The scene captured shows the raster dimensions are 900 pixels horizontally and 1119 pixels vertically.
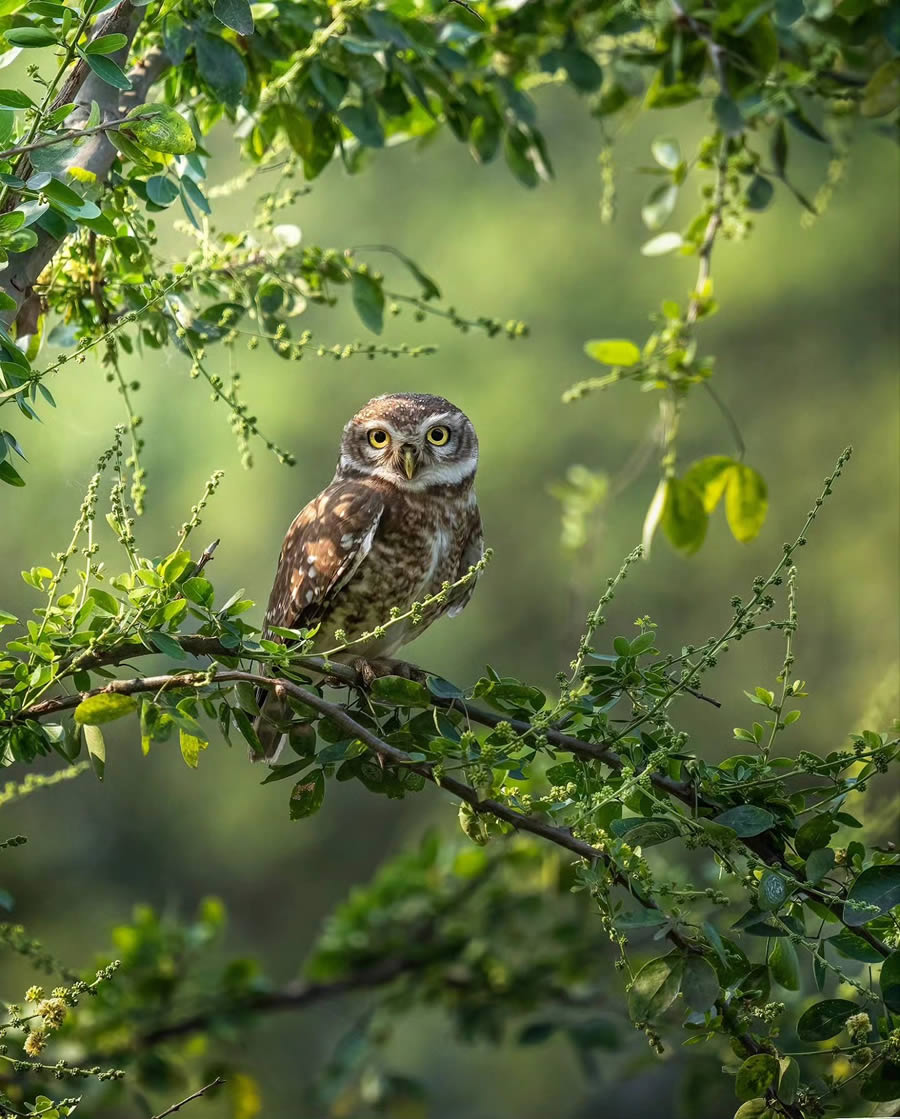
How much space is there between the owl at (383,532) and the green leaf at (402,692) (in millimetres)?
815

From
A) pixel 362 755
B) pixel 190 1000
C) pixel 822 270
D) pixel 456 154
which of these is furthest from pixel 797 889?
pixel 456 154

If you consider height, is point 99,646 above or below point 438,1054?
above

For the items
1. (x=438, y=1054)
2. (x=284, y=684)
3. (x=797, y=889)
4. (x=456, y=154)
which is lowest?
(x=438, y=1054)

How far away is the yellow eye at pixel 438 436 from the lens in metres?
2.48

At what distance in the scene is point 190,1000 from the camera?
268 centimetres

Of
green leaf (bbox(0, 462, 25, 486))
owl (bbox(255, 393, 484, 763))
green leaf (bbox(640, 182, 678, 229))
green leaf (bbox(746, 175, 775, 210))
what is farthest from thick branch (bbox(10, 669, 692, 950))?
green leaf (bbox(640, 182, 678, 229))

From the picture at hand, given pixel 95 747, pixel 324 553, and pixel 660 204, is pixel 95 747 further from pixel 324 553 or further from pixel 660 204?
pixel 660 204

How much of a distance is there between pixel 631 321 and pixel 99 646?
256 inches

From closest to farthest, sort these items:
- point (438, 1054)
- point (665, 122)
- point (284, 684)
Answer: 1. point (284, 684)
2. point (438, 1054)
3. point (665, 122)

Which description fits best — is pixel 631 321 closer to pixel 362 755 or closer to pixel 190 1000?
pixel 190 1000

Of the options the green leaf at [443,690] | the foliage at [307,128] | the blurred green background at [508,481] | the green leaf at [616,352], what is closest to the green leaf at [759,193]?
the foliage at [307,128]

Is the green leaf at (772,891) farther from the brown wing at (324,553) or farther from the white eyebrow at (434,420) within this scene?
the white eyebrow at (434,420)

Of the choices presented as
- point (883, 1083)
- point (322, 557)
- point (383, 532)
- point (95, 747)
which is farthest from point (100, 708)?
point (383, 532)

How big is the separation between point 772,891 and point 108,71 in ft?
3.60
